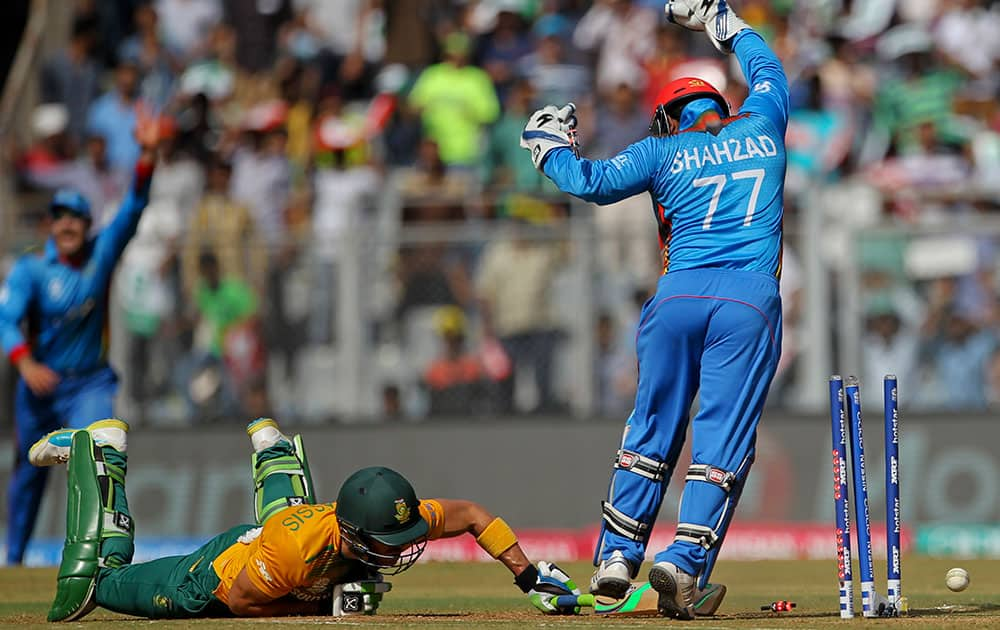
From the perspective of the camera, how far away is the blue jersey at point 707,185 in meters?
8.04

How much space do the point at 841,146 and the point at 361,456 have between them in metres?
5.61

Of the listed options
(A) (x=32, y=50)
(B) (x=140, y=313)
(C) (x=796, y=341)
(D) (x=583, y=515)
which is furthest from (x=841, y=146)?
(A) (x=32, y=50)

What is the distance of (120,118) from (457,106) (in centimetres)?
430

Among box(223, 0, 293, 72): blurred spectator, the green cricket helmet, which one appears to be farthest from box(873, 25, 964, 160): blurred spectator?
the green cricket helmet

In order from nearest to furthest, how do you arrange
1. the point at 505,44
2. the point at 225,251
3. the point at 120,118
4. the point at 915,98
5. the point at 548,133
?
1. the point at 548,133
2. the point at 225,251
3. the point at 915,98
4. the point at 505,44
5. the point at 120,118

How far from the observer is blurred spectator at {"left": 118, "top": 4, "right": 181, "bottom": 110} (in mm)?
20578

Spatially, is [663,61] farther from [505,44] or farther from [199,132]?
[199,132]

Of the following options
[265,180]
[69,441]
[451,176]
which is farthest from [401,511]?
[265,180]

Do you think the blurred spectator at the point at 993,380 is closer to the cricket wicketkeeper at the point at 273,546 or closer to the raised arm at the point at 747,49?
the raised arm at the point at 747,49

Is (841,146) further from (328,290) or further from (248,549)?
(248,549)

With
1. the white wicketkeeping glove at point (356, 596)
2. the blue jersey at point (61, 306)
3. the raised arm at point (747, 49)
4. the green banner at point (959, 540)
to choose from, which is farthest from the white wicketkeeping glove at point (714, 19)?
the green banner at point (959, 540)

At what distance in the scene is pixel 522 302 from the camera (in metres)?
15.1

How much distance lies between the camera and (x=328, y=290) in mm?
15719

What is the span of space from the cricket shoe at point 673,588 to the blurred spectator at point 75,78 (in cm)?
1441
